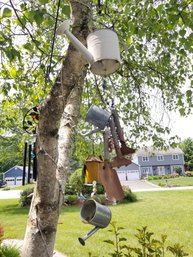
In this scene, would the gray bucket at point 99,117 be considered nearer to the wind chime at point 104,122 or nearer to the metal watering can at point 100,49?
the wind chime at point 104,122

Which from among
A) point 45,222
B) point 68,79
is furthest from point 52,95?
point 45,222

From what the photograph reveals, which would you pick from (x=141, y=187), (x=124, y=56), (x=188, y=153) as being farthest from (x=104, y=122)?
(x=188, y=153)

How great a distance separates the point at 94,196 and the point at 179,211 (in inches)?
447

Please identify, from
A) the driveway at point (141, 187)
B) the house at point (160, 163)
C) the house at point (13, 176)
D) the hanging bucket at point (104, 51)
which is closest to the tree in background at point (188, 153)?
the house at point (160, 163)

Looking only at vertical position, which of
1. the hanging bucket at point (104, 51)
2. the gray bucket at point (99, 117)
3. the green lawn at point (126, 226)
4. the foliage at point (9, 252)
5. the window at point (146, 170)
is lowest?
the green lawn at point (126, 226)

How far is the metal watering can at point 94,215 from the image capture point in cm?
173

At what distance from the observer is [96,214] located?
172cm

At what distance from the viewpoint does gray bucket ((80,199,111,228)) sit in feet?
5.69

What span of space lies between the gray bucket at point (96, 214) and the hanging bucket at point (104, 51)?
2.78ft

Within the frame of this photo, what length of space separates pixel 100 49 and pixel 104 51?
0.09 ft

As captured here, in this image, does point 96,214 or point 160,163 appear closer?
point 96,214

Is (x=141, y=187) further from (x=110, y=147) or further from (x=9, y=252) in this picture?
(x=110, y=147)

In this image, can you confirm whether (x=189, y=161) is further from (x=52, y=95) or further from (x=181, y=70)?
(x=52, y=95)

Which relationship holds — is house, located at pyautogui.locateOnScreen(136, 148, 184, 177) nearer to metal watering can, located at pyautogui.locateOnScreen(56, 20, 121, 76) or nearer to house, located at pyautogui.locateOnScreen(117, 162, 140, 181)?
house, located at pyautogui.locateOnScreen(117, 162, 140, 181)
